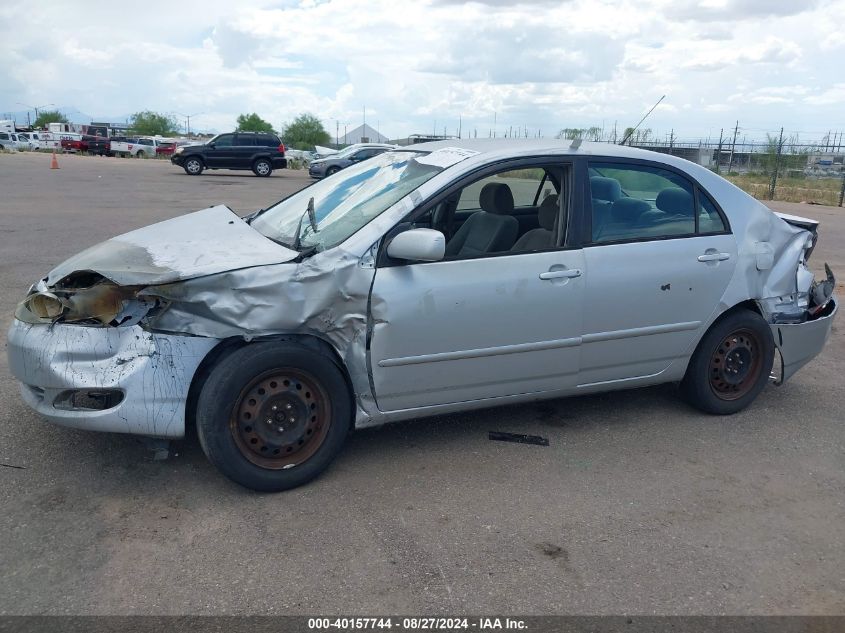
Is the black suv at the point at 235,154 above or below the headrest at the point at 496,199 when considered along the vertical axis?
above

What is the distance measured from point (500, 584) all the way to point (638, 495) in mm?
1112

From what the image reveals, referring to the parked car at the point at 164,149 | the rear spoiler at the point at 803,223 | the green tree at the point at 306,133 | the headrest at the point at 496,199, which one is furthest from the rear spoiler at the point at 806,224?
the green tree at the point at 306,133

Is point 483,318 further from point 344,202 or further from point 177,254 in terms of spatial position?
point 177,254

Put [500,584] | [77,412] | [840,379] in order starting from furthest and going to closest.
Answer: [840,379] → [77,412] → [500,584]

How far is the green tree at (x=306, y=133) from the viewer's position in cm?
9138

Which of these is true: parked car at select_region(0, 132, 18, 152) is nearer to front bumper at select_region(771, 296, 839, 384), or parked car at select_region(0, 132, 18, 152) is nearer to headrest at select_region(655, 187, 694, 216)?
headrest at select_region(655, 187, 694, 216)

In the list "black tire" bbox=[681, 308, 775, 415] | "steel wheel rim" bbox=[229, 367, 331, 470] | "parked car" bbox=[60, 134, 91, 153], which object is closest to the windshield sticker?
"steel wheel rim" bbox=[229, 367, 331, 470]

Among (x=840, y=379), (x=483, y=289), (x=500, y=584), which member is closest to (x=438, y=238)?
(x=483, y=289)

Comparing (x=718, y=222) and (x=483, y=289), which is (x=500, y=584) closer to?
(x=483, y=289)

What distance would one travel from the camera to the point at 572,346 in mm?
4133

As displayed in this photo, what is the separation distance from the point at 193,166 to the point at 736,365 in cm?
2814

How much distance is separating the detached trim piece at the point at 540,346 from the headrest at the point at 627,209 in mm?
651

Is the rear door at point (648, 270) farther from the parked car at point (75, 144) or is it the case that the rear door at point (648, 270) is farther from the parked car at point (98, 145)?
the parked car at point (75, 144)

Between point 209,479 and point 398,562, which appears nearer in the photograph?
point 398,562
